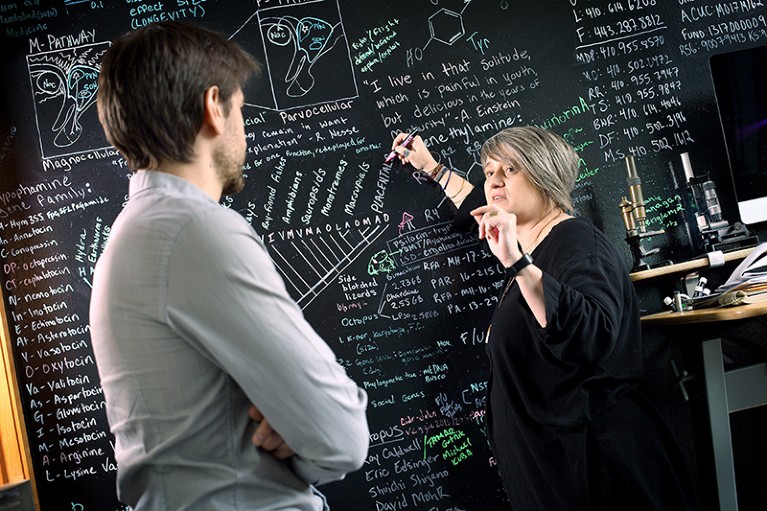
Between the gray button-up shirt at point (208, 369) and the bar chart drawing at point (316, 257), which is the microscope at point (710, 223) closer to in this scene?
the bar chart drawing at point (316, 257)

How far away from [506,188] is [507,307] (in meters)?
0.49

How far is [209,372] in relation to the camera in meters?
1.26

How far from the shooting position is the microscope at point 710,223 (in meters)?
3.36

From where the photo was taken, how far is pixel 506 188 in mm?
2832

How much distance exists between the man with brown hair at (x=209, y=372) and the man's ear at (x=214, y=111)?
0.52 feet

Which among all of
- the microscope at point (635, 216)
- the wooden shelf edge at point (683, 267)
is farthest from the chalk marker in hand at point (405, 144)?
the wooden shelf edge at point (683, 267)

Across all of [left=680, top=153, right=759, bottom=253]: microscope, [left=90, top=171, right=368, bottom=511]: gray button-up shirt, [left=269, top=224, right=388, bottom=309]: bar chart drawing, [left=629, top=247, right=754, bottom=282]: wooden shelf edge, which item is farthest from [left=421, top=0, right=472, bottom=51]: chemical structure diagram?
[left=90, top=171, right=368, bottom=511]: gray button-up shirt

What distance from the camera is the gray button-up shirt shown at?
1221mm

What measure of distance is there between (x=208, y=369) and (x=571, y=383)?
1.51m

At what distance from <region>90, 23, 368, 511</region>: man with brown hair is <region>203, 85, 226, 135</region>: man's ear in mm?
160

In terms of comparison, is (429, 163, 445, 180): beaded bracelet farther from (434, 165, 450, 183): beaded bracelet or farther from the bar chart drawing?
the bar chart drawing

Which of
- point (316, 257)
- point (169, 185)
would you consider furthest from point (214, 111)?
point (316, 257)

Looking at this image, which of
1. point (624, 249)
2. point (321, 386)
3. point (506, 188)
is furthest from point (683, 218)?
point (321, 386)

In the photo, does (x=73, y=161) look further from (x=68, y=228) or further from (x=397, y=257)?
(x=397, y=257)
